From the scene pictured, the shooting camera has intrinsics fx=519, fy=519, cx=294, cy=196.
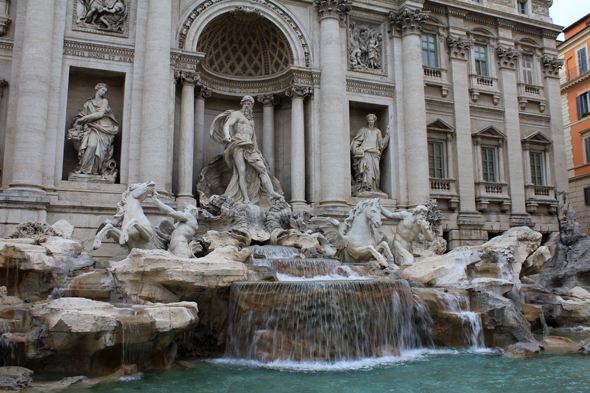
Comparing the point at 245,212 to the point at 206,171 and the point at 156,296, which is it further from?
the point at 156,296

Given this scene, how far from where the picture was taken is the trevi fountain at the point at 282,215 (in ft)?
28.0

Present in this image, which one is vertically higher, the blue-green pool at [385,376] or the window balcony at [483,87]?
the window balcony at [483,87]

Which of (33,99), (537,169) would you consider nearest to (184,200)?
(33,99)

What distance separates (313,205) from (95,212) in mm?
6932

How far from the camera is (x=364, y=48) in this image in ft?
64.2

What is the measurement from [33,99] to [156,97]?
332cm

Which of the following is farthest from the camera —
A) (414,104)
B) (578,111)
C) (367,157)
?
(578,111)

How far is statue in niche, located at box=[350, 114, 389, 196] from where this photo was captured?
18703 mm

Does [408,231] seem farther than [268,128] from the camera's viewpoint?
No

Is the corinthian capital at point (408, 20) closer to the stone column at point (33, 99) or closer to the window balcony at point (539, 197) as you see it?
the window balcony at point (539, 197)

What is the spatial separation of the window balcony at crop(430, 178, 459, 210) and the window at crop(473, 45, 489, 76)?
5343 millimetres

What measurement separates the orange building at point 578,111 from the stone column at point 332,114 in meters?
16.3

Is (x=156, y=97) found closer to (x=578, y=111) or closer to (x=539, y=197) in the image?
(x=539, y=197)

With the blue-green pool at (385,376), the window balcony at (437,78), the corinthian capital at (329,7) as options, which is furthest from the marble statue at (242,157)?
the window balcony at (437,78)
